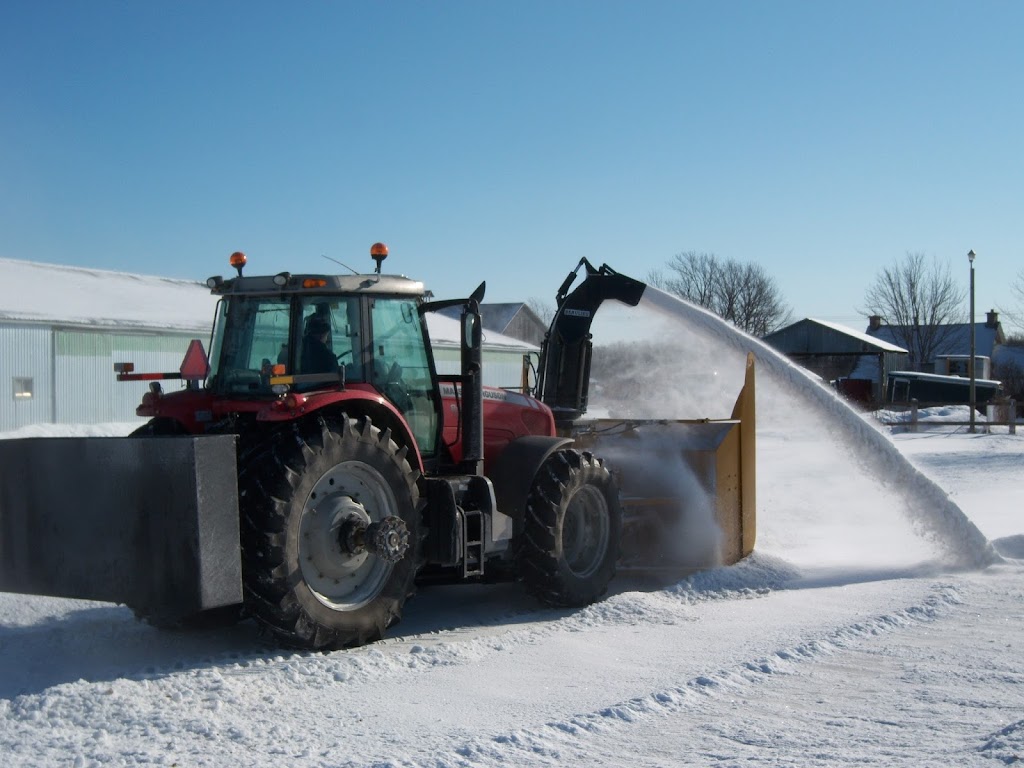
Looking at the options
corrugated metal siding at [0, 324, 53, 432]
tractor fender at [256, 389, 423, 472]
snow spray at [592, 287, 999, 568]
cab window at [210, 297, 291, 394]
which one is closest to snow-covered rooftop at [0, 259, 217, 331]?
corrugated metal siding at [0, 324, 53, 432]

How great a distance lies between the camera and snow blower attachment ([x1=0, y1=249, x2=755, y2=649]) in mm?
5883

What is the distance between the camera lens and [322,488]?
656cm

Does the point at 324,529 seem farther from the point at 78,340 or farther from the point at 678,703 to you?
the point at 78,340

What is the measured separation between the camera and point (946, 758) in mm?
4746

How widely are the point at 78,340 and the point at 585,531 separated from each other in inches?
644

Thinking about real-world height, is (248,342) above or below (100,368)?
below

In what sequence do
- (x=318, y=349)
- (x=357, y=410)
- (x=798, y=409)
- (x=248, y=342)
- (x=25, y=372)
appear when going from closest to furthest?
(x=357, y=410) < (x=318, y=349) < (x=248, y=342) < (x=798, y=409) < (x=25, y=372)

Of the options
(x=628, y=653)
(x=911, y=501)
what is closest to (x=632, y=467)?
(x=911, y=501)

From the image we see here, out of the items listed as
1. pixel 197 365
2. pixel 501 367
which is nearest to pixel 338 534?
pixel 197 365

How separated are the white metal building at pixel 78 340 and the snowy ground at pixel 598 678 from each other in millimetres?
12780

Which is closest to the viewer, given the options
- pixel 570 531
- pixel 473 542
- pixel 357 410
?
pixel 357 410

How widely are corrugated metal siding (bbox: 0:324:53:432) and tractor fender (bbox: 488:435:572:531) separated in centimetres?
1527

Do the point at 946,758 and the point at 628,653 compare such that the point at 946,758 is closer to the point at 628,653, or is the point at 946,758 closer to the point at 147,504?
→ the point at 628,653

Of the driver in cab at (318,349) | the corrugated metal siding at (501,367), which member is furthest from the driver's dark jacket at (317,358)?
the corrugated metal siding at (501,367)
